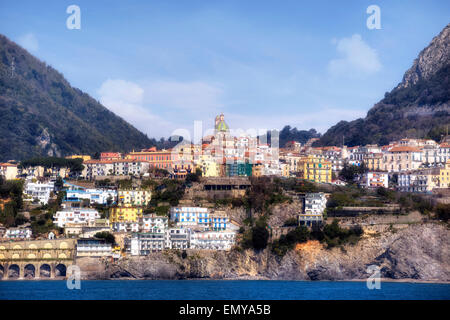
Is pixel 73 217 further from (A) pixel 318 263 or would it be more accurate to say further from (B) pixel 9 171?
(A) pixel 318 263

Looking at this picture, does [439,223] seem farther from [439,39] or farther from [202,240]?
[439,39]

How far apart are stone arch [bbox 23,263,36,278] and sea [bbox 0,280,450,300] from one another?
1691 millimetres

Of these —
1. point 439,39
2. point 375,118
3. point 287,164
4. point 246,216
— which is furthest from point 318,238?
point 439,39

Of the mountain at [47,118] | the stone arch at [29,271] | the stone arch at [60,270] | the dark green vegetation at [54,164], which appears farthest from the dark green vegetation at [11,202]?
the mountain at [47,118]

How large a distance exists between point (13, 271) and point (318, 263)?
18732 millimetres

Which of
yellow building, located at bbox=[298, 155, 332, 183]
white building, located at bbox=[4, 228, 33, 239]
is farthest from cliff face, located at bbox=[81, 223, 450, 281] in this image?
yellow building, located at bbox=[298, 155, 332, 183]

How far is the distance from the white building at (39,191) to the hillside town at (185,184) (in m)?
0.08

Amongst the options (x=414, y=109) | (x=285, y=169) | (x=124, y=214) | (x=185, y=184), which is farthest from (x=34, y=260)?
(x=414, y=109)

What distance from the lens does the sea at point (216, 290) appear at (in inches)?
1243

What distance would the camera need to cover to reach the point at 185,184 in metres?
53.3

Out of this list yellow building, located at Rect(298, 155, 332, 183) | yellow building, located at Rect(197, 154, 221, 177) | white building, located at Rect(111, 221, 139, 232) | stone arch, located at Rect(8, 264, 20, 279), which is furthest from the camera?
yellow building, located at Rect(197, 154, 221, 177)

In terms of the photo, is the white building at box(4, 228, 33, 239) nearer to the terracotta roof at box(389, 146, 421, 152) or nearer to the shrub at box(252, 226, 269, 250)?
the shrub at box(252, 226, 269, 250)

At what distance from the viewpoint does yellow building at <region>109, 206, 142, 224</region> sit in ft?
159

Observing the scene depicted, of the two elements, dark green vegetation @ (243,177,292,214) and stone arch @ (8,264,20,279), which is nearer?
stone arch @ (8,264,20,279)
